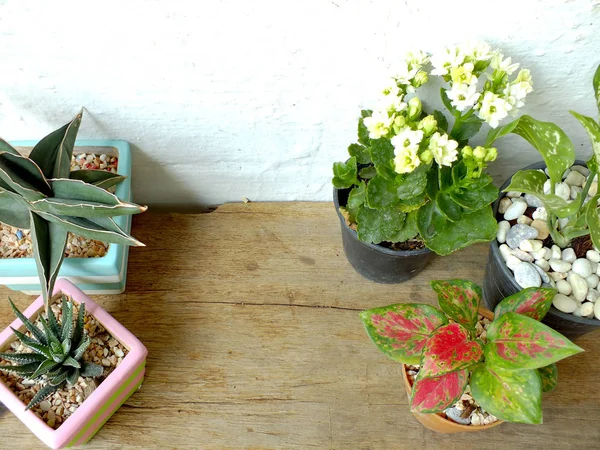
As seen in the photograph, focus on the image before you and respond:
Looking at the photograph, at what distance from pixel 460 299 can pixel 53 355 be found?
25.2 inches

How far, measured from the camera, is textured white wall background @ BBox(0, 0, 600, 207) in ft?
2.55

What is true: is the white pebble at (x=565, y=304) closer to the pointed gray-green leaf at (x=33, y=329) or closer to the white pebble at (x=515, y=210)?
the white pebble at (x=515, y=210)

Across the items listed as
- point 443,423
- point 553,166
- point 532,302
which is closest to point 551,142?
point 553,166

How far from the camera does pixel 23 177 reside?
2.78 ft

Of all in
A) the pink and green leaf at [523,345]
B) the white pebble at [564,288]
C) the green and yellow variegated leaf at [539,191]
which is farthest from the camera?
the white pebble at [564,288]

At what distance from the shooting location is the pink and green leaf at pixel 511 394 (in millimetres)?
708

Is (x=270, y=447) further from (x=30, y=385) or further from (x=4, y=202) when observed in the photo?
(x=4, y=202)

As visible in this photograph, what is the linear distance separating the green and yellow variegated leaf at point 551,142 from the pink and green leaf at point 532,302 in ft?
0.61

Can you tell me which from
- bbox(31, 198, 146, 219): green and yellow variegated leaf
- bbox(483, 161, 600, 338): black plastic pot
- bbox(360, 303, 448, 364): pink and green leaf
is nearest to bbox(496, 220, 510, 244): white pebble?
bbox(483, 161, 600, 338): black plastic pot

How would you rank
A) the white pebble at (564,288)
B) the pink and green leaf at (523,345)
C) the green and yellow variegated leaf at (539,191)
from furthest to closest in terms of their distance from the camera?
the white pebble at (564,288)
the green and yellow variegated leaf at (539,191)
the pink and green leaf at (523,345)

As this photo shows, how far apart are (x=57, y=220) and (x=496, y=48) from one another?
72cm

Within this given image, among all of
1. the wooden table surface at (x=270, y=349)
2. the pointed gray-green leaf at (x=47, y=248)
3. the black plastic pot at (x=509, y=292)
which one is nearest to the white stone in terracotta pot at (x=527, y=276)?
the black plastic pot at (x=509, y=292)

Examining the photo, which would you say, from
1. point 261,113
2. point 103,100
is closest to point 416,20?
point 261,113

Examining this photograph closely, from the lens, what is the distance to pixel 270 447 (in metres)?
0.95
